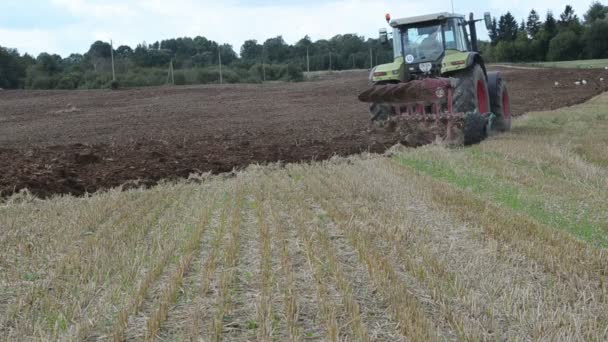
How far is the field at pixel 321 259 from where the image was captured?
11.2 ft

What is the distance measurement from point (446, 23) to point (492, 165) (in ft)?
13.6

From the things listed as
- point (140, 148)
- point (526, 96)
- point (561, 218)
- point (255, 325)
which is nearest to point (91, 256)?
point (255, 325)

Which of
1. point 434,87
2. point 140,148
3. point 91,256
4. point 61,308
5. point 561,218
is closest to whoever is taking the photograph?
point 61,308

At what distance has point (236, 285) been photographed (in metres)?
4.05

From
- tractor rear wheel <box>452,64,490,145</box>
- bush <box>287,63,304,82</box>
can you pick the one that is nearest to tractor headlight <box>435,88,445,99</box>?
tractor rear wheel <box>452,64,490,145</box>

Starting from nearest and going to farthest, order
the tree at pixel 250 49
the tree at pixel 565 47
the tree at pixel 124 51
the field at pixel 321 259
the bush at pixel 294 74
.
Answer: the field at pixel 321 259, the bush at pixel 294 74, the tree at pixel 565 47, the tree at pixel 124 51, the tree at pixel 250 49

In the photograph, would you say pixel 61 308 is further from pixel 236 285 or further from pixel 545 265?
pixel 545 265

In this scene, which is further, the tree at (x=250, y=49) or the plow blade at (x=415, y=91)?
the tree at (x=250, y=49)

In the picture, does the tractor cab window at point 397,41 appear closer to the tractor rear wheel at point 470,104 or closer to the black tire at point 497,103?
the tractor rear wheel at point 470,104

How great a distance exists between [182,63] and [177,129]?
50.5m

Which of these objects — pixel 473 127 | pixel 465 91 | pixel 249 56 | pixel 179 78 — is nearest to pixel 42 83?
pixel 179 78

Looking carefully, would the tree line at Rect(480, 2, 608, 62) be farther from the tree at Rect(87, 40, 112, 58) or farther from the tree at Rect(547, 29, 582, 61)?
the tree at Rect(87, 40, 112, 58)

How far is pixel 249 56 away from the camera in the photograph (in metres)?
94.2

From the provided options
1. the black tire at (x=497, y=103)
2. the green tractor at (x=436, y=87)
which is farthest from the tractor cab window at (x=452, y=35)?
the black tire at (x=497, y=103)
